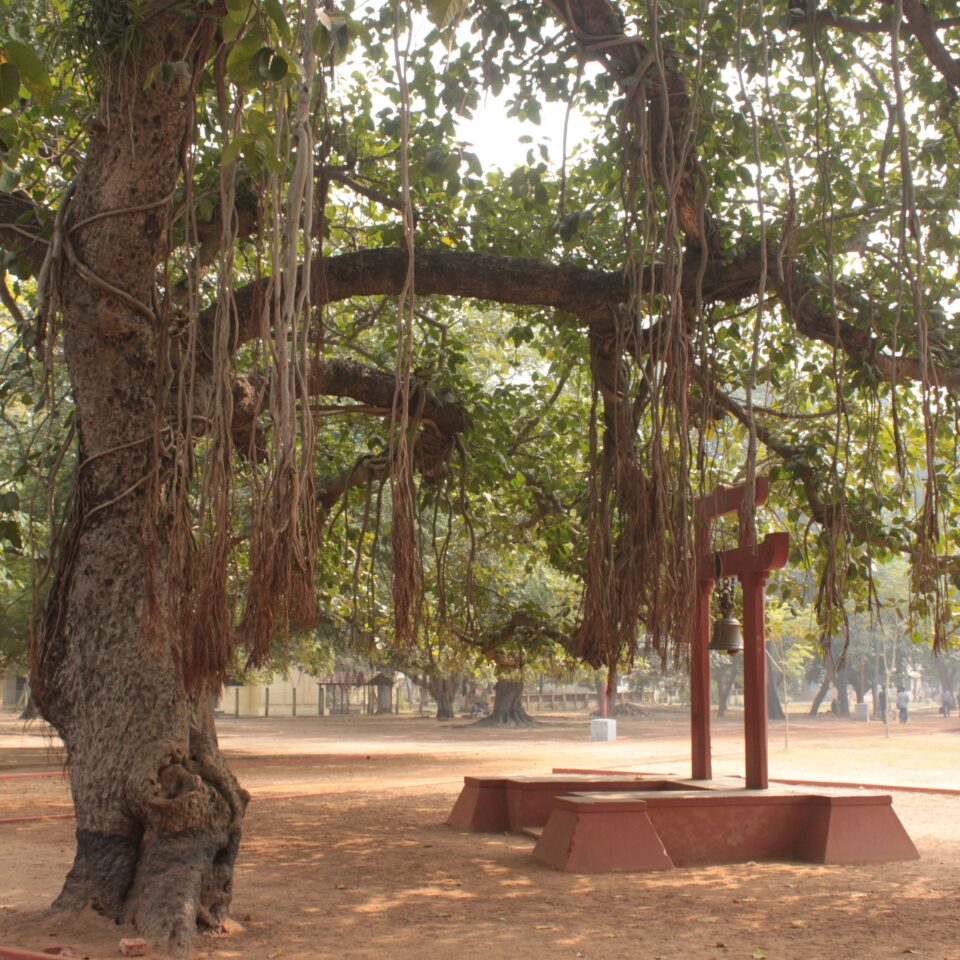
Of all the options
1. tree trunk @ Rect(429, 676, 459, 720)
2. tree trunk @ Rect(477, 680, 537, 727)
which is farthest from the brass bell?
tree trunk @ Rect(429, 676, 459, 720)

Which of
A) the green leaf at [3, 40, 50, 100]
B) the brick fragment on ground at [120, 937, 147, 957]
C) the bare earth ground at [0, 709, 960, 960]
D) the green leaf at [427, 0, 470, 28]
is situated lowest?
the bare earth ground at [0, 709, 960, 960]

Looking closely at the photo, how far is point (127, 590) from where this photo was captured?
4.72 meters

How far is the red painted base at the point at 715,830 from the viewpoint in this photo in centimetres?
632

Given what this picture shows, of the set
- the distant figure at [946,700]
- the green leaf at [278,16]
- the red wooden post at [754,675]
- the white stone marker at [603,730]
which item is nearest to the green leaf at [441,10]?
the green leaf at [278,16]

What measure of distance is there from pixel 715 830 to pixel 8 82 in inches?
230

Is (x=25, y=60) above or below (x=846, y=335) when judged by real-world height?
below

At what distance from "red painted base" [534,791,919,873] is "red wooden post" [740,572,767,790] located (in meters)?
0.29

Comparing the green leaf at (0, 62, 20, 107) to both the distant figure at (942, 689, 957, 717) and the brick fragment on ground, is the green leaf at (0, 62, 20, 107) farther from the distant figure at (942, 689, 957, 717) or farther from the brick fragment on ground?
the distant figure at (942, 689, 957, 717)

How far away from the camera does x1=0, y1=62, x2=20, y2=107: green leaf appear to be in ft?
7.96

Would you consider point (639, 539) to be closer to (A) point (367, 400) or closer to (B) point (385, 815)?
(A) point (367, 400)

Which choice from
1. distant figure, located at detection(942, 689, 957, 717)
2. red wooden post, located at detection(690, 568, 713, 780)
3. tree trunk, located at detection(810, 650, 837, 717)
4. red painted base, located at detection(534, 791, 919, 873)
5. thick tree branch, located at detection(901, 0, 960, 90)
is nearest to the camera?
thick tree branch, located at detection(901, 0, 960, 90)

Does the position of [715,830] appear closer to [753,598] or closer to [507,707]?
[753,598]

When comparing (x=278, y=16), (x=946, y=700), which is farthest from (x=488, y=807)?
(x=946, y=700)

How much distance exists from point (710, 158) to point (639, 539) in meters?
2.95
